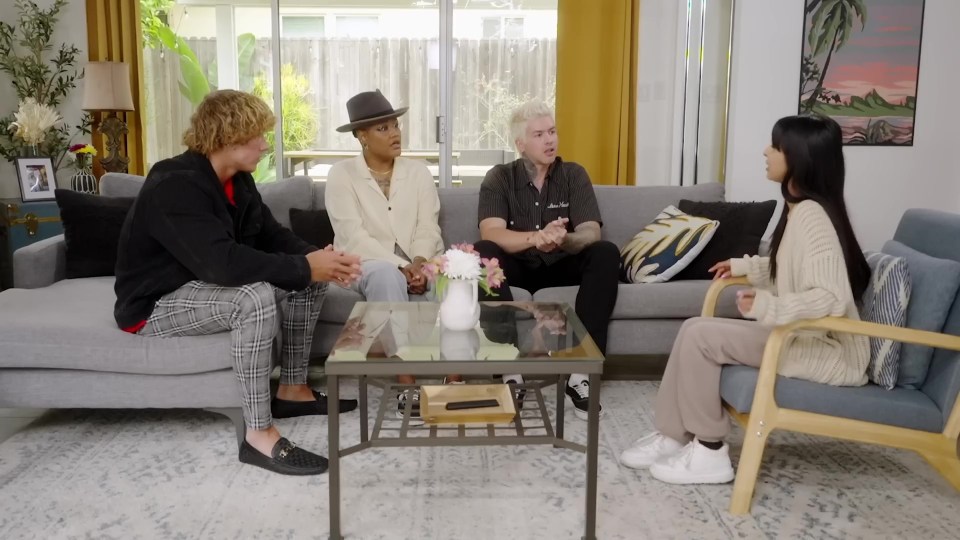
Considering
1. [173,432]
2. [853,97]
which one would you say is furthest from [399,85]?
[173,432]

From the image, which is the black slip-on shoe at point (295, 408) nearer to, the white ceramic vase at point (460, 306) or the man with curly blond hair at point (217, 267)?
the man with curly blond hair at point (217, 267)

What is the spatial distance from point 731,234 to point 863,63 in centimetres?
203

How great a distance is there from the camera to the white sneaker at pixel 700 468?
2.45 m

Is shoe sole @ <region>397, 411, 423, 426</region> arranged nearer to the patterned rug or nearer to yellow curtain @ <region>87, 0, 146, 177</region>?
the patterned rug

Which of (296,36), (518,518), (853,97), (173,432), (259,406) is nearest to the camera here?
(518,518)

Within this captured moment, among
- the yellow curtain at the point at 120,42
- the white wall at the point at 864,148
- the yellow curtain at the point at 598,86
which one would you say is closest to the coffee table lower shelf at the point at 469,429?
the white wall at the point at 864,148

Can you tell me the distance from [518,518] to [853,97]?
3784 mm

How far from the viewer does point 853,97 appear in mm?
4918

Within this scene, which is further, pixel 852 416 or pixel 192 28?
pixel 192 28

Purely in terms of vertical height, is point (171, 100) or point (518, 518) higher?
point (171, 100)

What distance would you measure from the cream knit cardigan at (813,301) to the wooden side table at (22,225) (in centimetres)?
387

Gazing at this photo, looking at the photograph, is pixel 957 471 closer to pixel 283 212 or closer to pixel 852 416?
pixel 852 416

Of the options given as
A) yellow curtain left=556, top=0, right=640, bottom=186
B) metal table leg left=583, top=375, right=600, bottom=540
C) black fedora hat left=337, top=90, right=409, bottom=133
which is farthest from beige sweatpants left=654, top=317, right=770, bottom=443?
yellow curtain left=556, top=0, right=640, bottom=186

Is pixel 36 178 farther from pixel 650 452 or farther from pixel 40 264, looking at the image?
pixel 650 452
